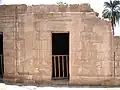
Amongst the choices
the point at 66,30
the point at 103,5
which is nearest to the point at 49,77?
the point at 66,30

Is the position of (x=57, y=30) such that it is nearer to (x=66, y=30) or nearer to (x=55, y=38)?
(x=66, y=30)

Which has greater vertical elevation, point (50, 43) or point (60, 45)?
point (50, 43)

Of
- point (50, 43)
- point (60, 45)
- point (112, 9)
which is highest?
point (112, 9)

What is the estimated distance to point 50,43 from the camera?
13.3 m

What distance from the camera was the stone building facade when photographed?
43.1 feet

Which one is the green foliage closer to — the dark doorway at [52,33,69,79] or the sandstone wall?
the dark doorway at [52,33,69,79]

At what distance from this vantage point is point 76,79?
43.4ft

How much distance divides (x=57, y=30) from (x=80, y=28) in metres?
0.83

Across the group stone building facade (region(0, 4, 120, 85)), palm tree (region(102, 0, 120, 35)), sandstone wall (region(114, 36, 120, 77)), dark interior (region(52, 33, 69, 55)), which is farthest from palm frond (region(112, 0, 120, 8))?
sandstone wall (region(114, 36, 120, 77))

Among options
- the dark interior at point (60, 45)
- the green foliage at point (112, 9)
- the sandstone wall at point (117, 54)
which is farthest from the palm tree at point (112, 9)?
the sandstone wall at point (117, 54)

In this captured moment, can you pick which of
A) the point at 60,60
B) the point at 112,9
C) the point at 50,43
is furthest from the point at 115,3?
the point at 50,43

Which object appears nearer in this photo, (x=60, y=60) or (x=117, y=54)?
(x=117, y=54)

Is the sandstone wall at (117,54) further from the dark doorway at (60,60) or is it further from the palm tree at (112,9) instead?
the palm tree at (112,9)

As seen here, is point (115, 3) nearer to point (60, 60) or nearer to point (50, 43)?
point (60, 60)
